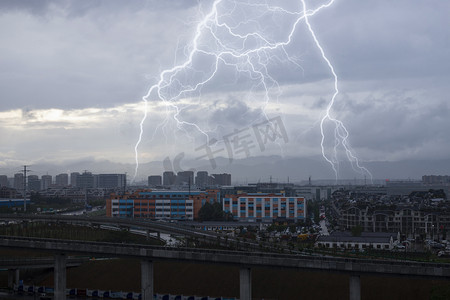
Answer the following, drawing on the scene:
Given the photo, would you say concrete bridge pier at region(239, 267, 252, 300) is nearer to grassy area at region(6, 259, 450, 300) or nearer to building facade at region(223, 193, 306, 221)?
grassy area at region(6, 259, 450, 300)

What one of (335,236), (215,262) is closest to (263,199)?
(335,236)

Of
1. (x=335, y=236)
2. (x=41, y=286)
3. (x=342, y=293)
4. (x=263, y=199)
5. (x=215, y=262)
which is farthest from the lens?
(x=263, y=199)

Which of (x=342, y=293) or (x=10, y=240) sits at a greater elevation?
(x=10, y=240)

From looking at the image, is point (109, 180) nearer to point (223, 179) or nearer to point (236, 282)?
point (223, 179)

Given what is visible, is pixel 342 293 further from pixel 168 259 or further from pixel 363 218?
pixel 363 218

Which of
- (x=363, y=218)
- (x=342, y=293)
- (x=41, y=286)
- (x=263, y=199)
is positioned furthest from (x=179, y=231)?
(x=263, y=199)

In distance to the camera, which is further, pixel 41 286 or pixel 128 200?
pixel 128 200

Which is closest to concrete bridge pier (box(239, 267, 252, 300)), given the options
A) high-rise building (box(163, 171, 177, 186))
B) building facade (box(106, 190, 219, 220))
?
building facade (box(106, 190, 219, 220))

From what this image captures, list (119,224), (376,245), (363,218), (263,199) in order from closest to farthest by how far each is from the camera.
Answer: (376,245) < (119,224) < (363,218) < (263,199)
